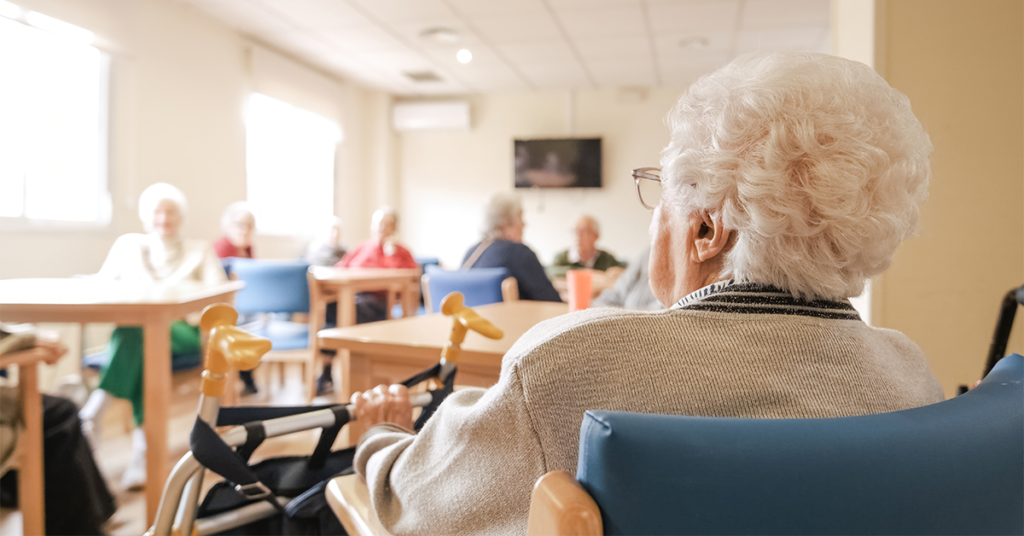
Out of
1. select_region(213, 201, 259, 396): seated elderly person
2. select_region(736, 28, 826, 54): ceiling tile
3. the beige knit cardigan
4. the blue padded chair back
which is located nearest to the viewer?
the blue padded chair back

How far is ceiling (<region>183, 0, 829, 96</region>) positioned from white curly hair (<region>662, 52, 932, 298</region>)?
13.0 ft

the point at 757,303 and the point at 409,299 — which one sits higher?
the point at 757,303

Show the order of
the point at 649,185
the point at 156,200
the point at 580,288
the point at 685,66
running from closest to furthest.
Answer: the point at 649,185, the point at 580,288, the point at 156,200, the point at 685,66

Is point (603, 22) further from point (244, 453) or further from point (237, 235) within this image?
point (244, 453)

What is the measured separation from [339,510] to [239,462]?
0.70 feet

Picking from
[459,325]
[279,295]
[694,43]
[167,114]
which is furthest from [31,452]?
[694,43]

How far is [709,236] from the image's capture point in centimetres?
66

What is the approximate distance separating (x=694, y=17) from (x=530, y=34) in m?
1.28

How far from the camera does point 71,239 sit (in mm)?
3570

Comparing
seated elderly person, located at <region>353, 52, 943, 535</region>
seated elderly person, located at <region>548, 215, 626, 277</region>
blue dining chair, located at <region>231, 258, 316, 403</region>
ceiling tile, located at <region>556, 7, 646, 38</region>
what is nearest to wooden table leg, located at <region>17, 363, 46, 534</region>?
seated elderly person, located at <region>353, 52, 943, 535</region>

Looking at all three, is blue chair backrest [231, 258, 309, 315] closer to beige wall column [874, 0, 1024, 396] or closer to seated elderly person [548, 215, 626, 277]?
seated elderly person [548, 215, 626, 277]

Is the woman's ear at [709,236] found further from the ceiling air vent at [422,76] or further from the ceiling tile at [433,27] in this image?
the ceiling air vent at [422,76]

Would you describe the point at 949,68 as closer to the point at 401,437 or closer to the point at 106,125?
the point at 401,437

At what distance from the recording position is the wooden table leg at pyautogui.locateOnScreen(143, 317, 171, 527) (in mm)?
1692
